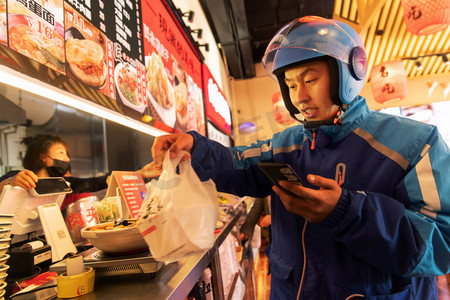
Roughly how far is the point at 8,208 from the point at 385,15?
828cm

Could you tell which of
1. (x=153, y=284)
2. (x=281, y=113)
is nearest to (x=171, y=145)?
(x=153, y=284)

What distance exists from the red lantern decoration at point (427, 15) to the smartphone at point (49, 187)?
5.04 meters

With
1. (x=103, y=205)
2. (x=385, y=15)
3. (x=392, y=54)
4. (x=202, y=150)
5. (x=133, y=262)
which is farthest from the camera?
(x=392, y=54)

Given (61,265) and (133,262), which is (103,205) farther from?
(133,262)

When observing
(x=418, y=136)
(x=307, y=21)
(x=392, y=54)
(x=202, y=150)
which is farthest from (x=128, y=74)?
(x=392, y=54)

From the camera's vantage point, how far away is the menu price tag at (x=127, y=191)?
167cm

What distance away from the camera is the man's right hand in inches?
41.9

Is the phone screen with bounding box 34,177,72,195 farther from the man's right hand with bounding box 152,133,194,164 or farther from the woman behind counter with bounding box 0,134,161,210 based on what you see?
the man's right hand with bounding box 152,133,194,164

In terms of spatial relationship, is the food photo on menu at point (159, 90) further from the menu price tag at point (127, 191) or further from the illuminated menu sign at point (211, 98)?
the illuminated menu sign at point (211, 98)

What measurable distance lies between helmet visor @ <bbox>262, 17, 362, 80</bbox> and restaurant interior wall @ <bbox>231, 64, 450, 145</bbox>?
7826 millimetres

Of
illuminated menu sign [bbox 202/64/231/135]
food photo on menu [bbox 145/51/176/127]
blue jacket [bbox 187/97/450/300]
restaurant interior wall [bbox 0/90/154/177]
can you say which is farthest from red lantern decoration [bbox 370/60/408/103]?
blue jacket [bbox 187/97/450/300]

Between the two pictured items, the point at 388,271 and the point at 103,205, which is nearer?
the point at 388,271

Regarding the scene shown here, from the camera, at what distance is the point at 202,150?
3.90ft

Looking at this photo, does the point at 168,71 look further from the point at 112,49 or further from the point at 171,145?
the point at 171,145
